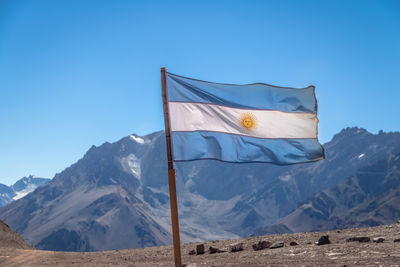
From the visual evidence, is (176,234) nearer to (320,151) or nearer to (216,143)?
(216,143)

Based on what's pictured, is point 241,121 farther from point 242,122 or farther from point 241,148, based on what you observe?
point 241,148

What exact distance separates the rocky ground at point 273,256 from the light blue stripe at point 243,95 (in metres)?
6.13

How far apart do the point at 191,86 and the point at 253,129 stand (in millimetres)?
2844

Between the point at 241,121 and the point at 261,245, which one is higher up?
the point at 241,121

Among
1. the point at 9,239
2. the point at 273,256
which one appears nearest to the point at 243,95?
the point at 273,256

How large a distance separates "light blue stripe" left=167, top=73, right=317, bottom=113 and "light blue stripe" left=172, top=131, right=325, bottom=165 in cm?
124

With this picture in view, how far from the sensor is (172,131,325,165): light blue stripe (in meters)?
14.3

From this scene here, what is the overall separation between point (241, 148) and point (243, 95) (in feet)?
6.81

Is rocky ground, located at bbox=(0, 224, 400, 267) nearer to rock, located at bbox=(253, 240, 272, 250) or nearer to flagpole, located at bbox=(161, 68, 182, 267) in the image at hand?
rock, located at bbox=(253, 240, 272, 250)

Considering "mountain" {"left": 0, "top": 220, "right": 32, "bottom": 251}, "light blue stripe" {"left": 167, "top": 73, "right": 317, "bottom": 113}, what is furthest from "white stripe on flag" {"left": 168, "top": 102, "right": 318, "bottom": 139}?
"mountain" {"left": 0, "top": 220, "right": 32, "bottom": 251}

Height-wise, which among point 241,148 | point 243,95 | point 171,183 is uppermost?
point 243,95

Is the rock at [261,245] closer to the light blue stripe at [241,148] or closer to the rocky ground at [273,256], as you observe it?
the rocky ground at [273,256]

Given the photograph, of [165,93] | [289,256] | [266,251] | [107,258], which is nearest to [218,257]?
[266,251]

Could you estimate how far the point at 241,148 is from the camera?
Result: 15.4 meters
